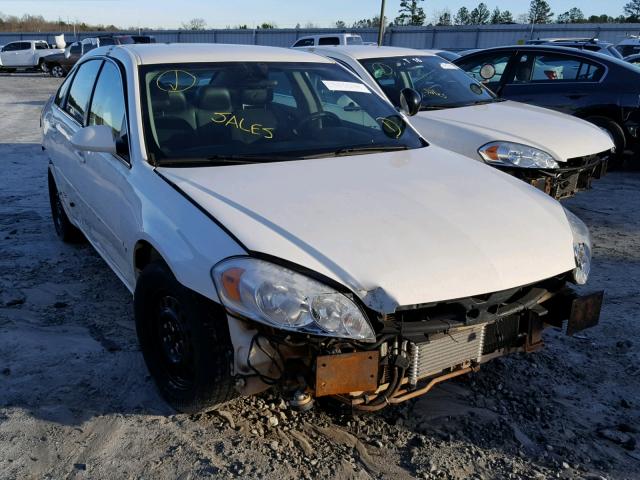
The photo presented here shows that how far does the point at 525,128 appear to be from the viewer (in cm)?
564

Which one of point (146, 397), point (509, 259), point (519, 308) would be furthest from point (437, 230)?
point (146, 397)

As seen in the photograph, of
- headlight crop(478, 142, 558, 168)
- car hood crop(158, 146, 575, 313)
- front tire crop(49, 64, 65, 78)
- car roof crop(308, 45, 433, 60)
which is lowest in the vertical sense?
front tire crop(49, 64, 65, 78)

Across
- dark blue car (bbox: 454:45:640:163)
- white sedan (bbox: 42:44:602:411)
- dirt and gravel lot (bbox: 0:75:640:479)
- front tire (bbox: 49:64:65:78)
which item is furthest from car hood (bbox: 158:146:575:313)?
front tire (bbox: 49:64:65:78)

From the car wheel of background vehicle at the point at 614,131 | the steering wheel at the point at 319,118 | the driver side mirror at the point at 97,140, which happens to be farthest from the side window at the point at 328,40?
the driver side mirror at the point at 97,140

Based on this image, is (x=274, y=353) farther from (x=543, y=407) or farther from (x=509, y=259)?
(x=543, y=407)

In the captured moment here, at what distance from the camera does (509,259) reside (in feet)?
8.11

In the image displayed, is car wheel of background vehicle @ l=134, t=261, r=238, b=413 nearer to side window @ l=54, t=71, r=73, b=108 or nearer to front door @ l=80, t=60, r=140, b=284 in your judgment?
front door @ l=80, t=60, r=140, b=284

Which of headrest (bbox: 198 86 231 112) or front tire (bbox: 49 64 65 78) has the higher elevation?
headrest (bbox: 198 86 231 112)

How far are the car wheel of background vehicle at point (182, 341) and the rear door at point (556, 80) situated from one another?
6510 mm

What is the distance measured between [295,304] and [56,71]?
92.6 ft

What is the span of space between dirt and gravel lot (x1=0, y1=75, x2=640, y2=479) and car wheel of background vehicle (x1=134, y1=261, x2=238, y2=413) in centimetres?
18

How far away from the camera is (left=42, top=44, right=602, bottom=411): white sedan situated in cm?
225

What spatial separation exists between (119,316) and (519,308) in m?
2.48

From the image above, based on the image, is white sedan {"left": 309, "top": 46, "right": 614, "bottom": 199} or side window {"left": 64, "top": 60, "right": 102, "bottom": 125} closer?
side window {"left": 64, "top": 60, "right": 102, "bottom": 125}
